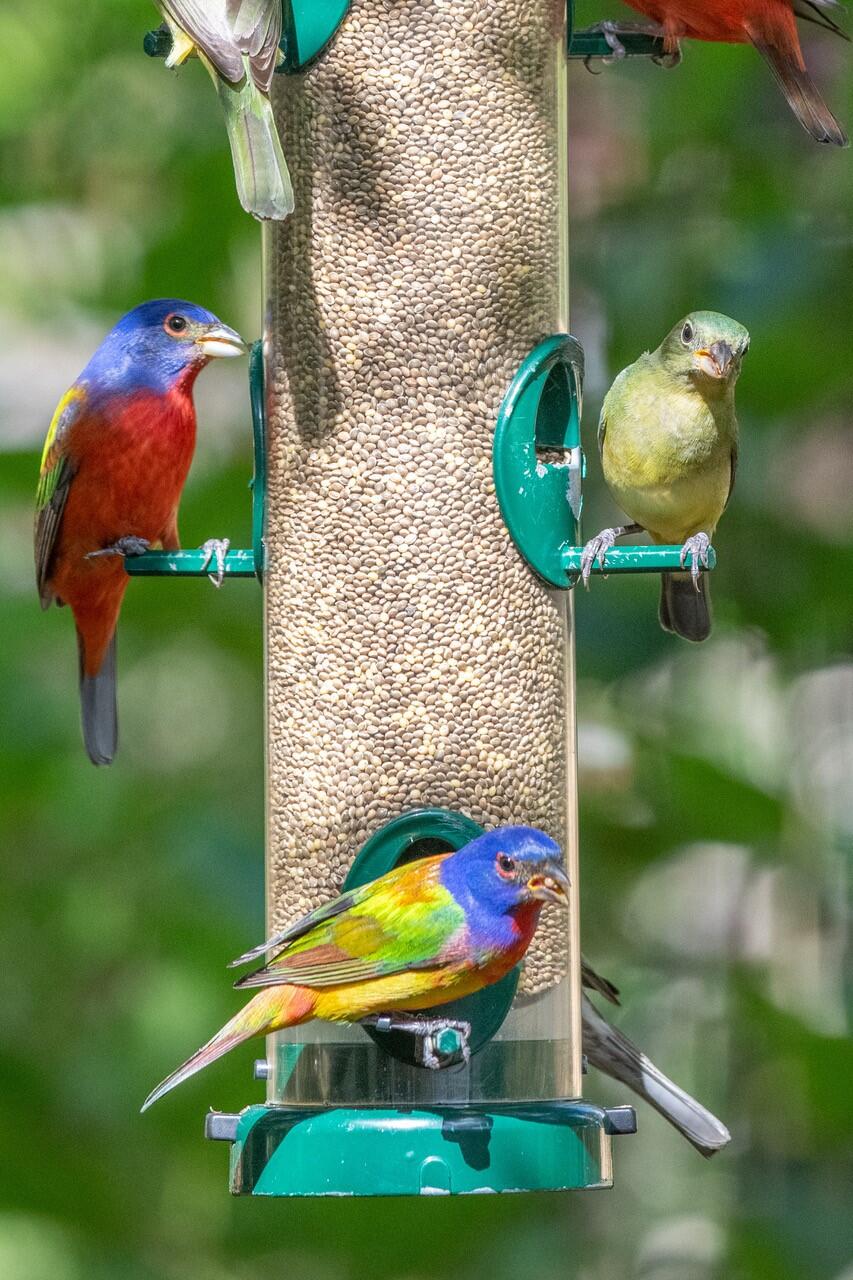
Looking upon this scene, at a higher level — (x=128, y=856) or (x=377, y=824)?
(x=377, y=824)

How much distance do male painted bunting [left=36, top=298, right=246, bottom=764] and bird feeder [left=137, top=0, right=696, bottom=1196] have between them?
1.05m

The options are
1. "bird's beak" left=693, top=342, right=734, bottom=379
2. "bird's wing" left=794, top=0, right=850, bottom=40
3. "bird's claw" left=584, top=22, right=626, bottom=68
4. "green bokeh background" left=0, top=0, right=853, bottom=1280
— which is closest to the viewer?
"bird's claw" left=584, top=22, right=626, bottom=68

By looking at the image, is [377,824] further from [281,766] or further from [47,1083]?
[47,1083]

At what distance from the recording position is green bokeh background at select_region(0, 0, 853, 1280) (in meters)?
5.97

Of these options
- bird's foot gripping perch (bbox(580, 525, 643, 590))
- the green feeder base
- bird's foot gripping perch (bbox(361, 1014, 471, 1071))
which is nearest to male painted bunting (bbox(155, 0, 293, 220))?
bird's foot gripping perch (bbox(580, 525, 643, 590))

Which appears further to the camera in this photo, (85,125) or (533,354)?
(85,125)

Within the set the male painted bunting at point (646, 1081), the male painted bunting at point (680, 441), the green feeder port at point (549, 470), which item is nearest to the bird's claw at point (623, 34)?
the male painted bunting at point (680, 441)

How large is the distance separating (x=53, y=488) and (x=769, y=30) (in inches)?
87.1

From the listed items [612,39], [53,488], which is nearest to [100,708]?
[53,488]

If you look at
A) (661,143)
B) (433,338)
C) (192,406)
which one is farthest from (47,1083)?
(661,143)

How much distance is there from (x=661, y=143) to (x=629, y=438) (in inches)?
63.4

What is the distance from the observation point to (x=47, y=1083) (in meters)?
6.21

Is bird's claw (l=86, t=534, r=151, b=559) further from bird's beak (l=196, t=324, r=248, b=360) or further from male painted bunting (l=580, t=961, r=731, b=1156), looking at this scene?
male painted bunting (l=580, t=961, r=731, b=1156)

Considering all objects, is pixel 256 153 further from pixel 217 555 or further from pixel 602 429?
pixel 602 429
